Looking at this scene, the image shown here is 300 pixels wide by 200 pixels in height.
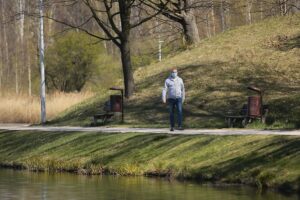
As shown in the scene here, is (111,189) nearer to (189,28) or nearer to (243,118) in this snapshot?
(243,118)

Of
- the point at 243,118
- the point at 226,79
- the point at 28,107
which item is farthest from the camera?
the point at 28,107

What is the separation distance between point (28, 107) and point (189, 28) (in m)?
10.0

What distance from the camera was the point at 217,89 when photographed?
133 feet

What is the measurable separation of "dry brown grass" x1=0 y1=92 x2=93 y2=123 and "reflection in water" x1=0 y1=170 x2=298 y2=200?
21.3 meters

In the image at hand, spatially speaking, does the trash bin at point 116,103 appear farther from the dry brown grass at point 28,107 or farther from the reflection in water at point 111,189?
the reflection in water at point 111,189

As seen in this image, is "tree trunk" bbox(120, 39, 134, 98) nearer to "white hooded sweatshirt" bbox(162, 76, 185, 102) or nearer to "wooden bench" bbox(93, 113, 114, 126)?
"wooden bench" bbox(93, 113, 114, 126)

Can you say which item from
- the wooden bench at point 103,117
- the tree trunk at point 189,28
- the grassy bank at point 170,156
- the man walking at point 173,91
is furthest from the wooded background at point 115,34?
the grassy bank at point 170,156

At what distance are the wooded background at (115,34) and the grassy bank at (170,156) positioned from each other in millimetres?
9814

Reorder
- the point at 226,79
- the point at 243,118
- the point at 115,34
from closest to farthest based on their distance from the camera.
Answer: the point at 243,118 < the point at 226,79 < the point at 115,34

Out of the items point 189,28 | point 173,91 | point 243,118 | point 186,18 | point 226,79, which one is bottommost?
point 243,118

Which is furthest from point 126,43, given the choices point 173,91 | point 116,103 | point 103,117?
point 173,91

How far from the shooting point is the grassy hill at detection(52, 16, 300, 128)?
3678cm

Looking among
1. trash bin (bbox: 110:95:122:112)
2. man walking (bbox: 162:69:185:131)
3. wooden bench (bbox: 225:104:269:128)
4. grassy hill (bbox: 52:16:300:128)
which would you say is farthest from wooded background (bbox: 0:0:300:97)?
man walking (bbox: 162:69:185:131)

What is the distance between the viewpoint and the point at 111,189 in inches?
911
